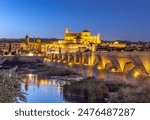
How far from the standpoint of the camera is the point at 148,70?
45.2ft

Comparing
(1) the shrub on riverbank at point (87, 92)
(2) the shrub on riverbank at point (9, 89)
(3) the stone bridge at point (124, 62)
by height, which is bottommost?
(1) the shrub on riverbank at point (87, 92)

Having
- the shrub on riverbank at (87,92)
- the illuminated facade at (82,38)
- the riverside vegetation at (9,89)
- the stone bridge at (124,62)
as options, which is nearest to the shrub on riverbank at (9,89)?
the riverside vegetation at (9,89)

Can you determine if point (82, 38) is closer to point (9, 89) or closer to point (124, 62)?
point (124, 62)

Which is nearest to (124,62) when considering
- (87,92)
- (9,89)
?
(87,92)

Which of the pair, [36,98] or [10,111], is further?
[36,98]

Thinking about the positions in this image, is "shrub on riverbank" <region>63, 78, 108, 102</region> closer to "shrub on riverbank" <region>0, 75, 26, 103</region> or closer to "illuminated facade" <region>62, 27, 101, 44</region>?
"shrub on riverbank" <region>0, 75, 26, 103</region>

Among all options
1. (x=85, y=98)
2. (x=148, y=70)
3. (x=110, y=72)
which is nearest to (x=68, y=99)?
(x=85, y=98)

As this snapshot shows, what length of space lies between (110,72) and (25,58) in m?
28.3

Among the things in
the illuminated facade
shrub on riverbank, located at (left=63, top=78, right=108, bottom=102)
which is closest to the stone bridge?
shrub on riverbank, located at (left=63, top=78, right=108, bottom=102)

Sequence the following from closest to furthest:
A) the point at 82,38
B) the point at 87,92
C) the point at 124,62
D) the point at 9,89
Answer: the point at 9,89 < the point at 87,92 < the point at 124,62 < the point at 82,38

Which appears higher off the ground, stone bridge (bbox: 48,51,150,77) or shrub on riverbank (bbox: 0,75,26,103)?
shrub on riverbank (bbox: 0,75,26,103)

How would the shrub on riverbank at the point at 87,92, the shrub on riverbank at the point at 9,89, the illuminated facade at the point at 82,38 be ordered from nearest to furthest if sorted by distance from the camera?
the shrub on riverbank at the point at 9,89
the shrub on riverbank at the point at 87,92
the illuminated facade at the point at 82,38

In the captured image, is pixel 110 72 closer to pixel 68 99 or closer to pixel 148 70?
pixel 148 70

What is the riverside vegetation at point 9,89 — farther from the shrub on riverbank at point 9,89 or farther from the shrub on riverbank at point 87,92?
the shrub on riverbank at point 87,92
